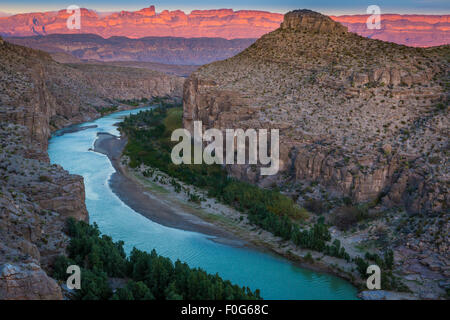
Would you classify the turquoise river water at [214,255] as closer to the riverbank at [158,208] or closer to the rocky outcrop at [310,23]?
the riverbank at [158,208]

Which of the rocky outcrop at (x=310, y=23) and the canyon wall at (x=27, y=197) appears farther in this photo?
the rocky outcrop at (x=310, y=23)

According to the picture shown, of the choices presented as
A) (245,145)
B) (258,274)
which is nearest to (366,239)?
(258,274)

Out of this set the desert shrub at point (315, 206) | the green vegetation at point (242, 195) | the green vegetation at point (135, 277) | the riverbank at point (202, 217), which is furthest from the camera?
the desert shrub at point (315, 206)

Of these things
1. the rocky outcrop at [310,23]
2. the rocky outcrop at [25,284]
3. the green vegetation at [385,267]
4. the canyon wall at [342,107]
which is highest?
the rocky outcrop at [310,23]

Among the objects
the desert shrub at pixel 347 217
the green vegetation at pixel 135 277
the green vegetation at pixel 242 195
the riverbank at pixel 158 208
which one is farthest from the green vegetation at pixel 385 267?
the riverbank at pixel 158 208

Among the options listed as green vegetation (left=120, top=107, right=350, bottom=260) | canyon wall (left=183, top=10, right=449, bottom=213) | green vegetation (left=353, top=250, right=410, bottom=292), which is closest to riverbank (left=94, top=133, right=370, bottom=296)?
green vegetation (left=120, top=107, right=350, bottom=260)

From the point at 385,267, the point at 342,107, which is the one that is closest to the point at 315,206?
the point at 385,267

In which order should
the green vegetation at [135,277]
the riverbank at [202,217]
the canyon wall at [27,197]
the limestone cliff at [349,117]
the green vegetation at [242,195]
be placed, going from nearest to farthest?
the canyon wall at [27,197]
the green vegetation at [135,277]
the riverbank at [202,217]
the green vegetation at [242,195]
the limestone cliff at [349,117]

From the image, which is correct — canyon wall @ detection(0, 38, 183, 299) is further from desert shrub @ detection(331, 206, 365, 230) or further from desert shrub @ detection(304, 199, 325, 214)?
desert shrub @ detection(331, 206, 365, 230)
